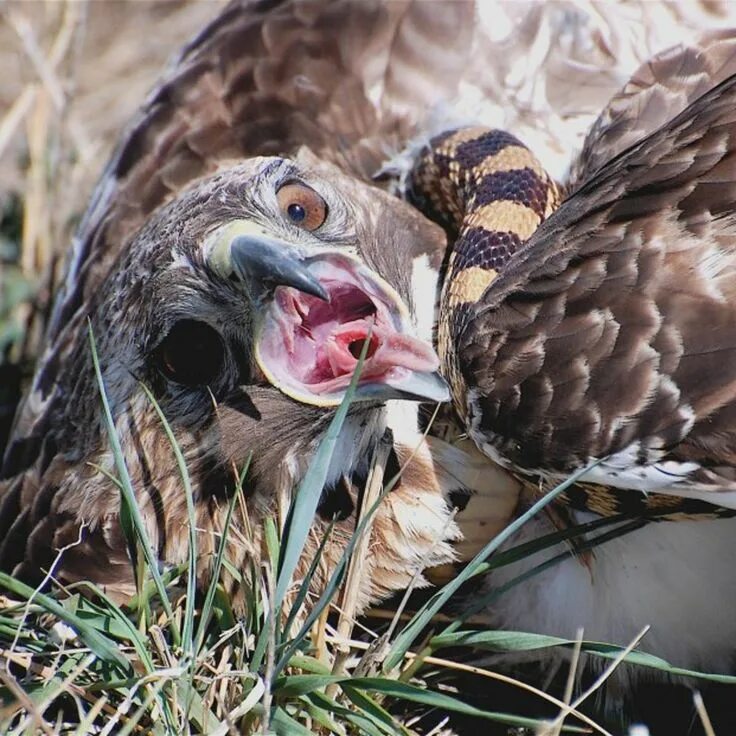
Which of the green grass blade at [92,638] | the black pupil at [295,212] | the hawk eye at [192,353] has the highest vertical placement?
the black pupil at [295,212]

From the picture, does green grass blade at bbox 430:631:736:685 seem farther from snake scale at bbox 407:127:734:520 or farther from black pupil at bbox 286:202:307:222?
black pupil at bbox 286:202:307:222

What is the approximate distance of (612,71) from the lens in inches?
139

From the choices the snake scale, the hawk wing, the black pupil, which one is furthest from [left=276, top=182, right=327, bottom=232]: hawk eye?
the hawk wing

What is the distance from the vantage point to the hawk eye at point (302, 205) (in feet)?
9.41

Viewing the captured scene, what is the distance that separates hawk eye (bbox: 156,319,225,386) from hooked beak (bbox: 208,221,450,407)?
6.6 inches

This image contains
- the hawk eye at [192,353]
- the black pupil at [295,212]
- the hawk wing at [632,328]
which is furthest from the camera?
the black pupil at [295,212]

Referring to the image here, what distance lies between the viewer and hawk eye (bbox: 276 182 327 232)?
9.41 ft

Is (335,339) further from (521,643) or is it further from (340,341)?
(521,643)

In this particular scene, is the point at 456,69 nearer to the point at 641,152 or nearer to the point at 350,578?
the point at 641,152

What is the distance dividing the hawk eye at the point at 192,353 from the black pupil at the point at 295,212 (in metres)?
0.32

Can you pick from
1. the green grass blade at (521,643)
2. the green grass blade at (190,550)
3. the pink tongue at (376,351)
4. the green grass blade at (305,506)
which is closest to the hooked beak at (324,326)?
the pink tongue at (376,351)

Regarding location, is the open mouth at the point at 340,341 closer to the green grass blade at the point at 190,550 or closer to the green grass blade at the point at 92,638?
the green grass blade at the point at 190,550

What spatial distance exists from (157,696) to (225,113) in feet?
6.10

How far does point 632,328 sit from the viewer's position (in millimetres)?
2344
